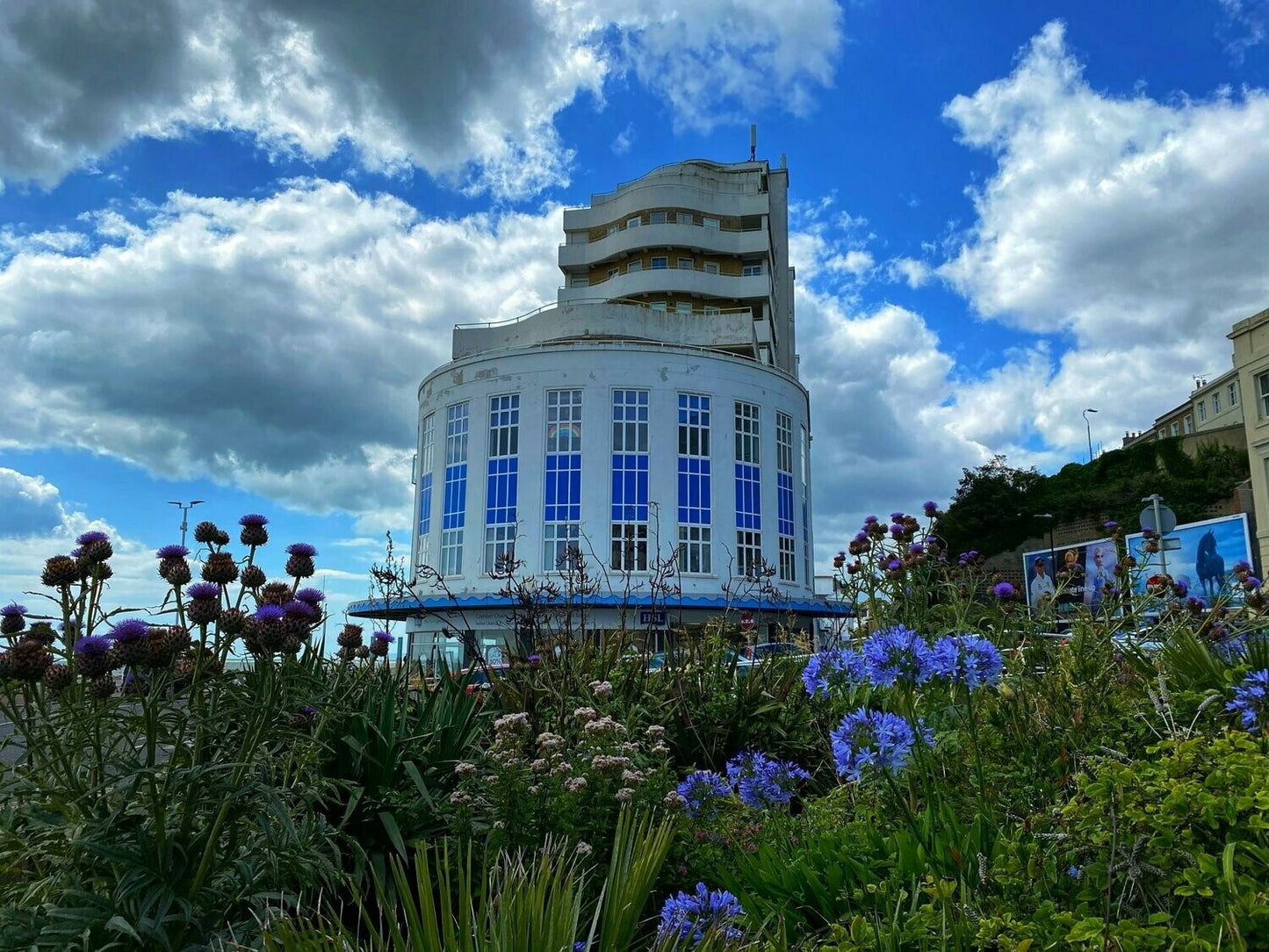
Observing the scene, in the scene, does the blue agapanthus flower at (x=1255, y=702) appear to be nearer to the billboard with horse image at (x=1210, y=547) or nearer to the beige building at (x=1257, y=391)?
the billboard with horse image at (x=1210, y=547)

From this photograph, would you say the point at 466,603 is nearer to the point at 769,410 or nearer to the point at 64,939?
the point at 769,410

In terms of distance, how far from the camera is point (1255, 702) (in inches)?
120

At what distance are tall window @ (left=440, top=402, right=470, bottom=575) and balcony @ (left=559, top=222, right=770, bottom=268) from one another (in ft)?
57.4

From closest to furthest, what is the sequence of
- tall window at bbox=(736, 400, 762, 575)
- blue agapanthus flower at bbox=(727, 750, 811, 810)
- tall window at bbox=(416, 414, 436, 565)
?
blue agapanthus flower at bbox=(727, 750, 811, 810)
tall window at bbox=(736, 400, 762, 575)
tall window at bbox=(416, 414, 436, 565)

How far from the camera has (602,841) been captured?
3785mm

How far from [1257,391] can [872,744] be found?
122 ft

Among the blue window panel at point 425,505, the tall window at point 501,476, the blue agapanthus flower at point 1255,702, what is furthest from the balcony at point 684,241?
the blue agapanthus flower at point 1255,702

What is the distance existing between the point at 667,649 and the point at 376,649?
2463 millimetres

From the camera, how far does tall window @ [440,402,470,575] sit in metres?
45.5

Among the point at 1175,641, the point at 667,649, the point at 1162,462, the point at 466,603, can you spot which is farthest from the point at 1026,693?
the point at 1162,462

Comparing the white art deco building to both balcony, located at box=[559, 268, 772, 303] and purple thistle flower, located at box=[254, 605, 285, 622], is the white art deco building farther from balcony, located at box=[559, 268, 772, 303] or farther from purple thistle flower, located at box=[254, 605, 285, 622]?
purple thistle flower, located at box=[254, 605, 285, 622]

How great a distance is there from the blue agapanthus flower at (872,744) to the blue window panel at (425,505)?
4598 cm

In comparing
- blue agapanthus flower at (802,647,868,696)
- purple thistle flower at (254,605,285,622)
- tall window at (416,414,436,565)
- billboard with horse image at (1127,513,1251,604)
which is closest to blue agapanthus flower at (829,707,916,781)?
blue agapanthus flower at (802,647,868,696)

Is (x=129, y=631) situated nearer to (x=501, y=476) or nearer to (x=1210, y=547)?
(x=1210, y=547)
